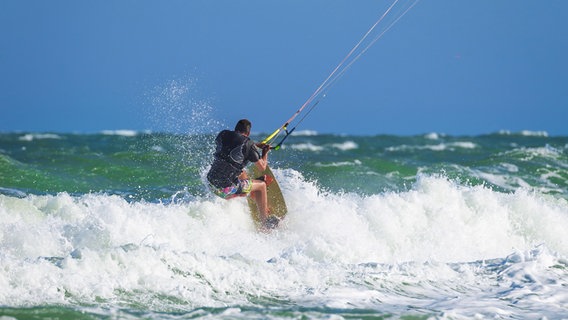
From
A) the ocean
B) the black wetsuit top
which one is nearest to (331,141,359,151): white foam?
the ocean

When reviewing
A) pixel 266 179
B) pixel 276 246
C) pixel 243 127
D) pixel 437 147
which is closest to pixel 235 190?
pixel 266 179

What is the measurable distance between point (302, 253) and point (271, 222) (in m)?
2.03

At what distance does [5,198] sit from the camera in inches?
425

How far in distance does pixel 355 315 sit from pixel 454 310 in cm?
96

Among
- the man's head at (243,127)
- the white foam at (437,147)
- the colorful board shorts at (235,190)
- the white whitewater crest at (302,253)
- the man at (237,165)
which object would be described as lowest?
the white whitewater crest at (302,253)

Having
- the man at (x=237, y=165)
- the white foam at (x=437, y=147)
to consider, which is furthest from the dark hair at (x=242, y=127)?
the white foam at (x=437, y=147)

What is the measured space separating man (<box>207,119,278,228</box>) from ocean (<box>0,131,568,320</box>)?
1.50 feet

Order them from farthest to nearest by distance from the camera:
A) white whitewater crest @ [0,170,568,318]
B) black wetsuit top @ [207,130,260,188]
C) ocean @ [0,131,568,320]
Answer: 1. black wetsuit top @ [207,130,260,188]
2. white whitewater crest @ [0,170,568,318]
3. ocean @ [0,131,568,320]

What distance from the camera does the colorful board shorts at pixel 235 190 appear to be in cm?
1021

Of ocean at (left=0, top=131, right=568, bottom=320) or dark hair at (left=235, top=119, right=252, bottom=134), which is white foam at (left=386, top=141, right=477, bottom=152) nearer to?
ocean at (left=0, top=131, right=568, bottom=320)

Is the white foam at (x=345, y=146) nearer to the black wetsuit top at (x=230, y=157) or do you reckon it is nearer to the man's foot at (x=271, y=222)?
the man's foot at (x=271, y=222)

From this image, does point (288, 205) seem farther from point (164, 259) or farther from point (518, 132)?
point (518, 132)

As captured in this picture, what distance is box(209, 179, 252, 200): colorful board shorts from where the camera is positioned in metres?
10.2

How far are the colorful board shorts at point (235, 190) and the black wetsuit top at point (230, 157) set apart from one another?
6cm
